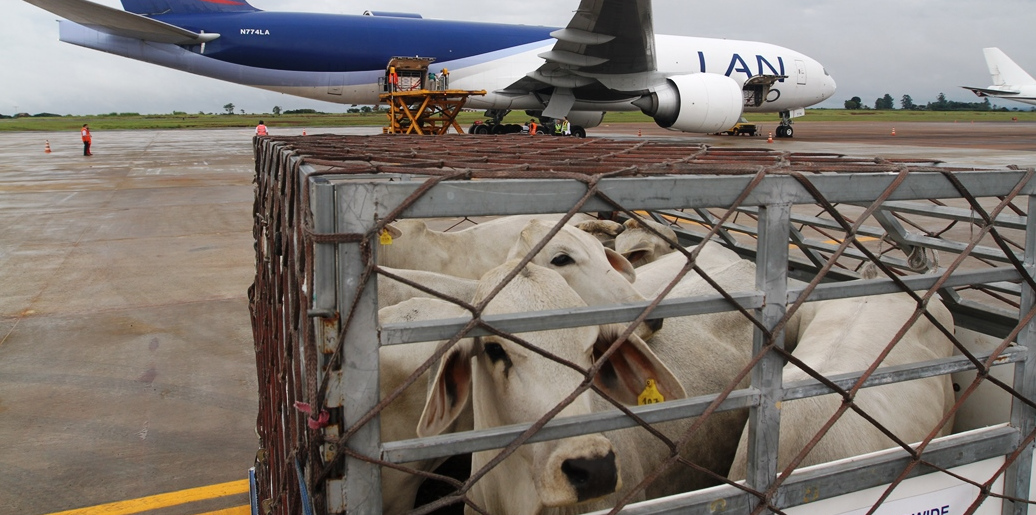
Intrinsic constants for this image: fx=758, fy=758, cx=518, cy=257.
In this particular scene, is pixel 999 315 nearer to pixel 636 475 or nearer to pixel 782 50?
pixel 636 475

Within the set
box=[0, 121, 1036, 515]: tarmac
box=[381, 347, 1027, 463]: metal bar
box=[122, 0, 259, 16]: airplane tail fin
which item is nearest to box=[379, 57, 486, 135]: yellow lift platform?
box=[122, 0, 259, 16]: airplane tail fin

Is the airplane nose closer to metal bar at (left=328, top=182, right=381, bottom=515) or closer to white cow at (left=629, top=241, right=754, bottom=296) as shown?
white cow at (left=629, top=241, right=754, bottom=296)

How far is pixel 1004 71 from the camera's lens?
57.9 metres

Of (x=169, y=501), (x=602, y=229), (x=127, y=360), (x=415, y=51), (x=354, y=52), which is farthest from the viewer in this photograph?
(x=415, y=51)

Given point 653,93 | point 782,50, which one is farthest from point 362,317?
point 782,50

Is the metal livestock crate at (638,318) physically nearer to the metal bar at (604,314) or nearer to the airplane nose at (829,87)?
the metal bar at (604,314)

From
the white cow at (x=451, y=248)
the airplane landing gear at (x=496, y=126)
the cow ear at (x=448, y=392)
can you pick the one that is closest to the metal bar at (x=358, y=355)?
the cow ear at (x=448, y=392)

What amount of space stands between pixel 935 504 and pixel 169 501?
394 cm

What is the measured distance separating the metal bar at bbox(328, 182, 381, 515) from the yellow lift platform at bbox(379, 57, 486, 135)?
69.4ft

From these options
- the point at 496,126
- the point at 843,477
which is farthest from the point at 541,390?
the point at 496,126

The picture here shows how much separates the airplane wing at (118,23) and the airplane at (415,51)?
0.14 ft

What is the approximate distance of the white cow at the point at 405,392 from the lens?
279 centimetres

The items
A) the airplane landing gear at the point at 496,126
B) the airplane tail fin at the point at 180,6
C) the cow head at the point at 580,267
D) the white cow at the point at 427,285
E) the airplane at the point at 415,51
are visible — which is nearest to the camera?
the cow head at the point at 580,267

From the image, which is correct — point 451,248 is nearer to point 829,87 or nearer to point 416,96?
point 416,96
